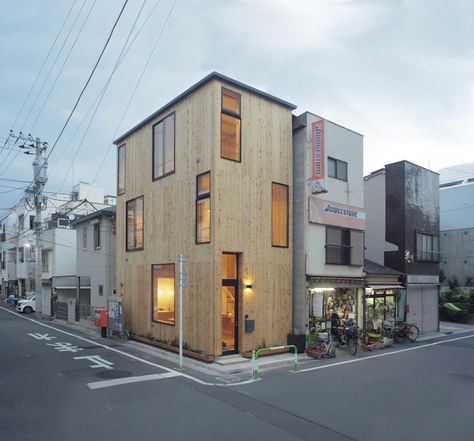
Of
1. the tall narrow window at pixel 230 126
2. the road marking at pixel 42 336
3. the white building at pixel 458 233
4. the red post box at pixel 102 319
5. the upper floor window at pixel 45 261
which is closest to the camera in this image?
the tall narrow window at pixel 230 126

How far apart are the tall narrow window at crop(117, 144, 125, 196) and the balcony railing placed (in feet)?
33.5

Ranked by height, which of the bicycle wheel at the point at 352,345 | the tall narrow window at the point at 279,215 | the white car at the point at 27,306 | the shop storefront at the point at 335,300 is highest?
the tall narrow window at the point at 279,215

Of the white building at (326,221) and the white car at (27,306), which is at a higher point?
Answer: the white building at (326,221)

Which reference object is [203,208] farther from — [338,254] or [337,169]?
[337,169]

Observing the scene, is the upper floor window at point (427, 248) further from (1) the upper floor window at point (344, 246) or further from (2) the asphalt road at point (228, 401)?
(2) the asphalt road at point (228, 401)

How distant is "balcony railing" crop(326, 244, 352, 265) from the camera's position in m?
16.6

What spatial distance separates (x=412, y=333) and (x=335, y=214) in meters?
7.47

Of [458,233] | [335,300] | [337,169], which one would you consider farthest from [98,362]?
[458,233]

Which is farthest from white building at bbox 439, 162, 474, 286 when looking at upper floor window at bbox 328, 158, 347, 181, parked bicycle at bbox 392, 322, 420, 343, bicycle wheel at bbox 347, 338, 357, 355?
bicycle wheel at bbox 347, 338, 357, 355

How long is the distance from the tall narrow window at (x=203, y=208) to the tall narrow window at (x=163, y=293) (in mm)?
2411

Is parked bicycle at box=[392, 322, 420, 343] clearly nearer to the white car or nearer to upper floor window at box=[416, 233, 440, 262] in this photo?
upper floor window at box=[416, 233, 440, 262]

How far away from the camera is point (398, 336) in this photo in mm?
18875

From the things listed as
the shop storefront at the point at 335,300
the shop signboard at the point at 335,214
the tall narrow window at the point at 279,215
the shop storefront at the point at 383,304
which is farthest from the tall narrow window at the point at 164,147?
the shop storefront at the point at 383,304

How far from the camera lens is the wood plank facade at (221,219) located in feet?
44.6
